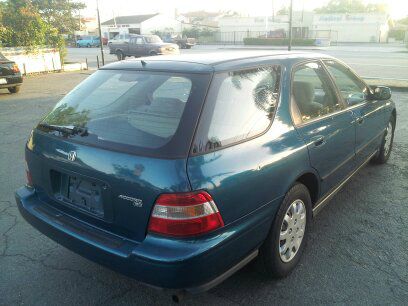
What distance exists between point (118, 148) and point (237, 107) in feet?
2.70

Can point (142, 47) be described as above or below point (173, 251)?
above

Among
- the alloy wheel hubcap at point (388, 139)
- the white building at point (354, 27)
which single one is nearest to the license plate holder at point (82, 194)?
the alloy wheel hubcap at point (388, 139)

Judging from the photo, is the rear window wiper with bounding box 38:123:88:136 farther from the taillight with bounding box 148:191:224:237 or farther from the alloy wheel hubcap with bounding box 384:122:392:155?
the alloy wheel hubcap with bounding box 384:122:392:155

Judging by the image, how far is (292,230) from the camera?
2.94 metres

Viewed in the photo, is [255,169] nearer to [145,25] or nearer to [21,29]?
[21,29]

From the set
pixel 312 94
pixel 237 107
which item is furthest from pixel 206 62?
pixel 312 94

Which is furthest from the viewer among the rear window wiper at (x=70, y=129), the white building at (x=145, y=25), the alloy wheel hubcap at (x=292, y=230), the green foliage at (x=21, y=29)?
the white building at (x=145, y=25)

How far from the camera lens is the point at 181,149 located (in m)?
2.16

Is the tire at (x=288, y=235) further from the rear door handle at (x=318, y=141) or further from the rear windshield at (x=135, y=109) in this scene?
the rear windshield at (x=135, y=109)

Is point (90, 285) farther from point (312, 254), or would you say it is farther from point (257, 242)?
point (312, 254)

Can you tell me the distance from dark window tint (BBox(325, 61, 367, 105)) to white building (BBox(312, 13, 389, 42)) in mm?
48421

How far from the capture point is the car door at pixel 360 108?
3818mm

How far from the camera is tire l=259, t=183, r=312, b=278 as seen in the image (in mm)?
2693

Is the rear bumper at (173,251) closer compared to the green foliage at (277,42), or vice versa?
the rear bumper at (173,251)
